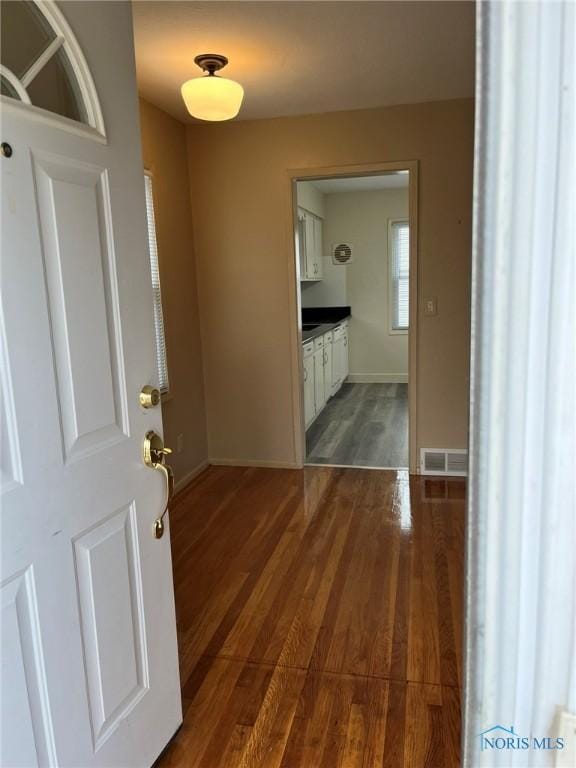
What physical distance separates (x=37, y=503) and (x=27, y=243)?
502 millimetres

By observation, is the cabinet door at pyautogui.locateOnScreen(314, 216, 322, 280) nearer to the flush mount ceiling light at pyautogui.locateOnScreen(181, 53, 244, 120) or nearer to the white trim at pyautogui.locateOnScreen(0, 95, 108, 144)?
the flush mount ceiling light at pyautogui.locateOnScreen(181, 53, 244, 120)

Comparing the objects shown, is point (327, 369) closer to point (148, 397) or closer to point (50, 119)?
point (148, 397)

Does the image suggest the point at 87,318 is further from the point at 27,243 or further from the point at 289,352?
the point at 289,352

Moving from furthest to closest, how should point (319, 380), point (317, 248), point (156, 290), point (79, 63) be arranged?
point (317, 248) < point (319, 380) < point (156, 290) < point (79, 63)

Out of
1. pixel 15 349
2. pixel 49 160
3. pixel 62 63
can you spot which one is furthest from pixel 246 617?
pixel 62 63

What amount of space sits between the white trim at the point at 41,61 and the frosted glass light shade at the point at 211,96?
1.49 m

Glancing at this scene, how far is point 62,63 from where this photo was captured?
1138mm

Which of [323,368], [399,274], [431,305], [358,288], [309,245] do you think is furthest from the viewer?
[358,288]

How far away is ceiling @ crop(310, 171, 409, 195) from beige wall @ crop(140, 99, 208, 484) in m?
2.71

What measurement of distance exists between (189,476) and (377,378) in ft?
13.0

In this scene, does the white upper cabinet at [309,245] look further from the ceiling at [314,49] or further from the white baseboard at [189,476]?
the white baseboard at [189,476]

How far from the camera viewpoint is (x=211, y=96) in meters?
2.48

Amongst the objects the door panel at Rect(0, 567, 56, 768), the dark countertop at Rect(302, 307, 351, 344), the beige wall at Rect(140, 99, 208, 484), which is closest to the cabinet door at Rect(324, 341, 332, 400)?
the dark countertop at Rect(302, 307, 351, 344)
